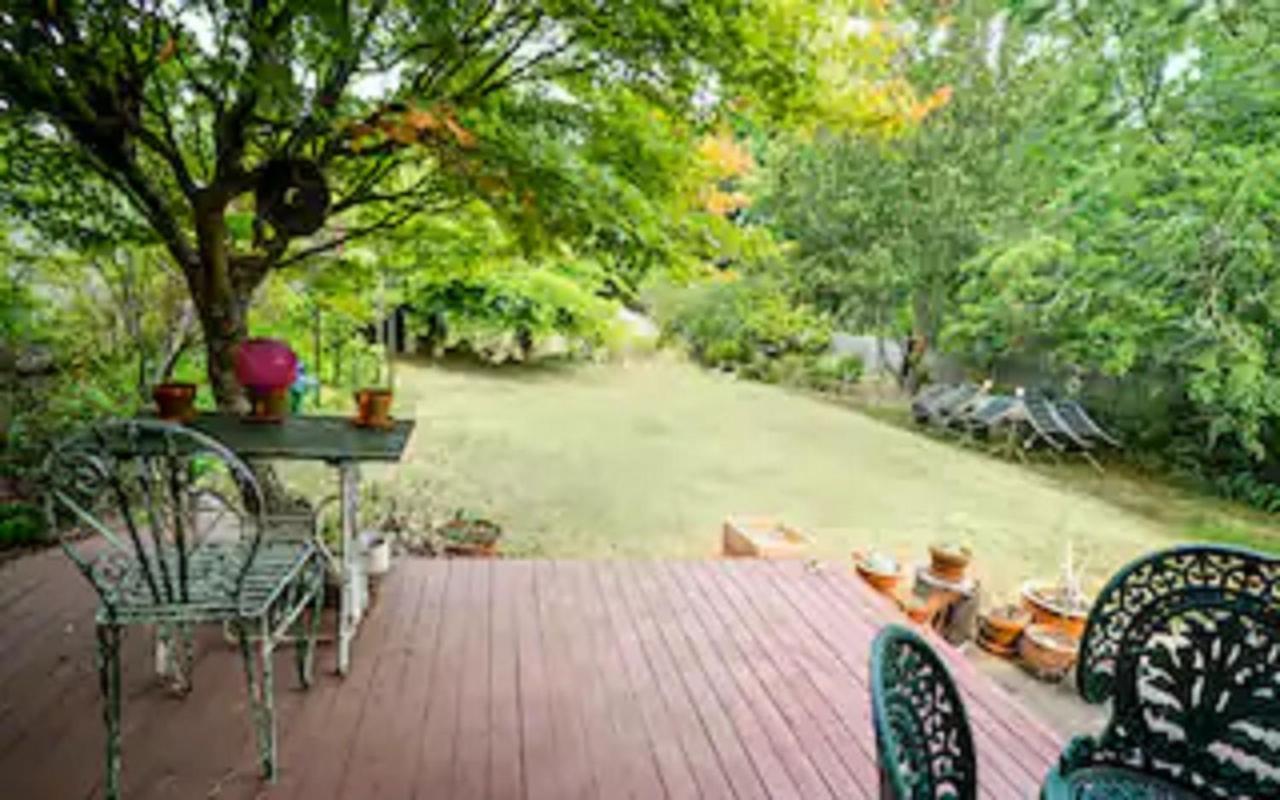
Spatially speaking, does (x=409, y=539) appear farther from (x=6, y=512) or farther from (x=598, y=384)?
(x=598, y=384)

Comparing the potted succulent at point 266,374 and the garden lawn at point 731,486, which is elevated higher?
the potted succulent at point 266,374

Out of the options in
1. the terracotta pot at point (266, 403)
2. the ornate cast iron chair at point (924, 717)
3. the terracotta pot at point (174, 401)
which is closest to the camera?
the ornate cast iron chair at point (924, 717)

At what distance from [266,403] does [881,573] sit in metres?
2.87

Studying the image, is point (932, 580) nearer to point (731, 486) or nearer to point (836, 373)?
point (731, 486)

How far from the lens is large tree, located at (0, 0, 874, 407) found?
1.85 meters

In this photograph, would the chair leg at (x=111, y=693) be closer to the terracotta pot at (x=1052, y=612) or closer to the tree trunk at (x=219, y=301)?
the tree trunk at (x=219, y=301)

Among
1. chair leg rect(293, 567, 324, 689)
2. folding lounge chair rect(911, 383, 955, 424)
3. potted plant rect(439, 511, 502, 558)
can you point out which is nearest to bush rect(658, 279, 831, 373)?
folding lounge chair rect(911, 383, 955, 424)

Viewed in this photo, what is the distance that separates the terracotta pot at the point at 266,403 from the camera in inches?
86.7

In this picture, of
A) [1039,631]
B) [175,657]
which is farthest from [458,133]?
[1039,631]

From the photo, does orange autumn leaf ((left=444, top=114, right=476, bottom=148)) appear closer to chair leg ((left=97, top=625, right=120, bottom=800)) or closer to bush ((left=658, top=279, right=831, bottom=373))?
chair leg ((left=97, top=625, right=120, bottom=800))

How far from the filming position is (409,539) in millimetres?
3561

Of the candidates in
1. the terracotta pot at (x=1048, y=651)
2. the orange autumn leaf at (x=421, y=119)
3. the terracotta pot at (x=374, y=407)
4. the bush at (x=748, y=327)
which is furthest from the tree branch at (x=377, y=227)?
the bush at (x=748, y=327)

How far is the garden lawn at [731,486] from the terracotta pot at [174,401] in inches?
86.4

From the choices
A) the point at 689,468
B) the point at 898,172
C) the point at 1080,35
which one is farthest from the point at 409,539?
the point at 898,172
